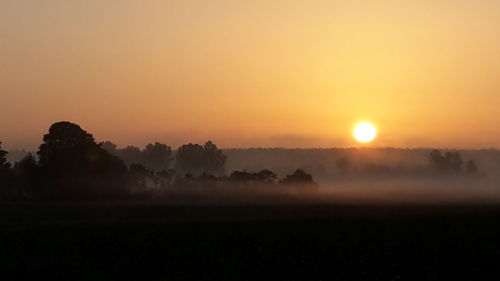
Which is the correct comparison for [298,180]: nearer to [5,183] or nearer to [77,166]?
[77,166]

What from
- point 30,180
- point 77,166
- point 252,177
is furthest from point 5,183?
point 252,177

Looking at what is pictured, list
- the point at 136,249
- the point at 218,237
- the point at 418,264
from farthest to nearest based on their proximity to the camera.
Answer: the point at 218,237
the point at 136,249
the point at 418,264

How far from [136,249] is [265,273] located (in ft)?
35.5

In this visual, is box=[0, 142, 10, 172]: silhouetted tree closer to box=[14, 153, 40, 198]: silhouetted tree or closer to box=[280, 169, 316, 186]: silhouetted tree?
box=[14, 153, 40, 198]: silhouetted tree

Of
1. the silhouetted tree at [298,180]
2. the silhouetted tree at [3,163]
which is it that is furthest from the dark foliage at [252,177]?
the silhouetted tree at [3,163]

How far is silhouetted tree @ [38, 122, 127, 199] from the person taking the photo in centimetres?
11115

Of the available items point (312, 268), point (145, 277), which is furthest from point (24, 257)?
point (312, 268)

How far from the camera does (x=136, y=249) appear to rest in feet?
119

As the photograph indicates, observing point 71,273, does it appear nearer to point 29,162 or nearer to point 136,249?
point 136,249

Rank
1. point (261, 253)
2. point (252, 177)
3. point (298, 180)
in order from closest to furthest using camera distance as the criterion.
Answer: point (261, 253) → point (298, 180) → point (252, 177)

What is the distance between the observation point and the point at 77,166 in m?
112

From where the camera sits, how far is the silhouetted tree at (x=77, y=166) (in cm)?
11115

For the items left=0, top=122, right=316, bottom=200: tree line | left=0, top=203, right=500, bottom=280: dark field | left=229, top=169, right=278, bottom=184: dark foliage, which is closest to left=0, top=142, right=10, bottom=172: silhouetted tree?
left=0, top=122, right=316, bottom=200: tree line

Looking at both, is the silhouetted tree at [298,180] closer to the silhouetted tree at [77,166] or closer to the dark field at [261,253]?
the silhouetted tree at [77,166]
